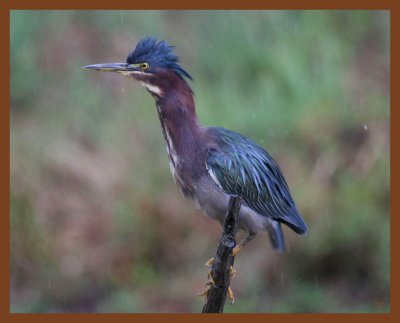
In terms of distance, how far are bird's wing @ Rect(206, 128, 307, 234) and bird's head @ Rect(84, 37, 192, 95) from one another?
0.51 meters

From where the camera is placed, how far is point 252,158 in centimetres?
544

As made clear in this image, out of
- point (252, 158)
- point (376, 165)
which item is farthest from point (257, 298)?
point (252, 158)

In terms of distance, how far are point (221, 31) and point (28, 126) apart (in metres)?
2.77

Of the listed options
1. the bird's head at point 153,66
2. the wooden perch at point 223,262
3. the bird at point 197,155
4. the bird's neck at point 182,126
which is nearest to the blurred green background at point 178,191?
the bird at point 197,155

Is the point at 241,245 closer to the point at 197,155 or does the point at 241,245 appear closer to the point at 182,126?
the point at 197,155

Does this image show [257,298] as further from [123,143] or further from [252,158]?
[252,158]

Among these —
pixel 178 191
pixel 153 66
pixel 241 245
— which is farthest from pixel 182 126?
pixel 178 191

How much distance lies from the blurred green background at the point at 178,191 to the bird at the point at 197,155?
3.27 m

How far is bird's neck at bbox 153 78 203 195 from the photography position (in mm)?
5270

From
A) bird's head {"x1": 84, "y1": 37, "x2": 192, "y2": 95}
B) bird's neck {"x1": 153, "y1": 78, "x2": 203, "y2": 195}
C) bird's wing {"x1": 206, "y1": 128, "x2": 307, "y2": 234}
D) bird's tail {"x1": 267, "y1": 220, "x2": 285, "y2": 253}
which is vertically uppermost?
bird's head {"x1": 84, "y1": 37, "x2": 192, "y2": 95}

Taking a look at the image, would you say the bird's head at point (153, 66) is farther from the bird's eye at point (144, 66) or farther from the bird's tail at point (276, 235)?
the bird's tail at point (276, 235)

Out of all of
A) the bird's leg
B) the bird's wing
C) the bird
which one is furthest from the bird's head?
the bird's leg

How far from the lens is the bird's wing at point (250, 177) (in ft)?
17.3

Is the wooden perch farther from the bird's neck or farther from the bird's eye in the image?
the bird's eye
